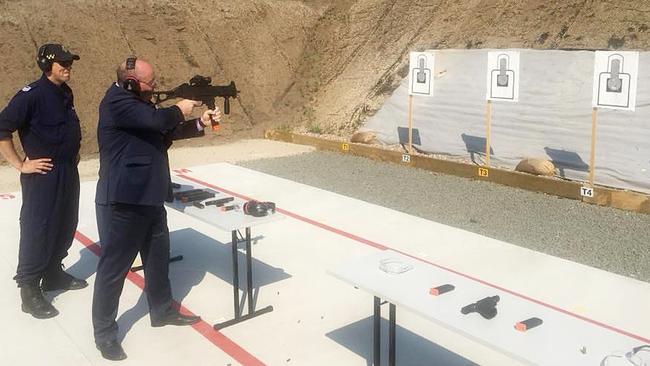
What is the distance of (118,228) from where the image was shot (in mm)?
3453

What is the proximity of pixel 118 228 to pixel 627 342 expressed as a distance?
2.55m

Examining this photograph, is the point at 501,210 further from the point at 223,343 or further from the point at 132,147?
the point at 132,147

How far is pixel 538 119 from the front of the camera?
8.57 meters

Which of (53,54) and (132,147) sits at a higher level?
(53,54)

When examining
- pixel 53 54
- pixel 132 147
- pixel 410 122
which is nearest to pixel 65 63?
pixel 53 54

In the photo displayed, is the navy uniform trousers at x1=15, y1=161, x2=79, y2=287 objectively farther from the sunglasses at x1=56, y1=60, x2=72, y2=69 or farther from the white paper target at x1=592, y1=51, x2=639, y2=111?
the white paper target at x1=592, y1=51, x2=639, y2=111

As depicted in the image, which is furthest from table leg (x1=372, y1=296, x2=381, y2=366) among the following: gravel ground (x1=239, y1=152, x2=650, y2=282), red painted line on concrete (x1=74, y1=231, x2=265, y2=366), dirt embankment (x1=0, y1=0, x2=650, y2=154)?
dirt embankment (x1=0, y1=0, x2=650, y2=154)

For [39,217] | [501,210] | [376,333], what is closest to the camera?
[376,333]

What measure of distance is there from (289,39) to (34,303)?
1232 centimetres

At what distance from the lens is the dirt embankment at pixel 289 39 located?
11398mm

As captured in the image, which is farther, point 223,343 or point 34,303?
point 34,303

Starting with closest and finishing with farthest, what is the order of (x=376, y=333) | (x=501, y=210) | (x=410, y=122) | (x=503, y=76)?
(x=376, y=333) < (x=501, y=210) < (x=503, y=76) < (x=410, y=122)

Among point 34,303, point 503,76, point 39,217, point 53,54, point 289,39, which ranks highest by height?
point 289,39

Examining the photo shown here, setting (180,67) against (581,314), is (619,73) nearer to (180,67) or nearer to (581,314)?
(581,314)
